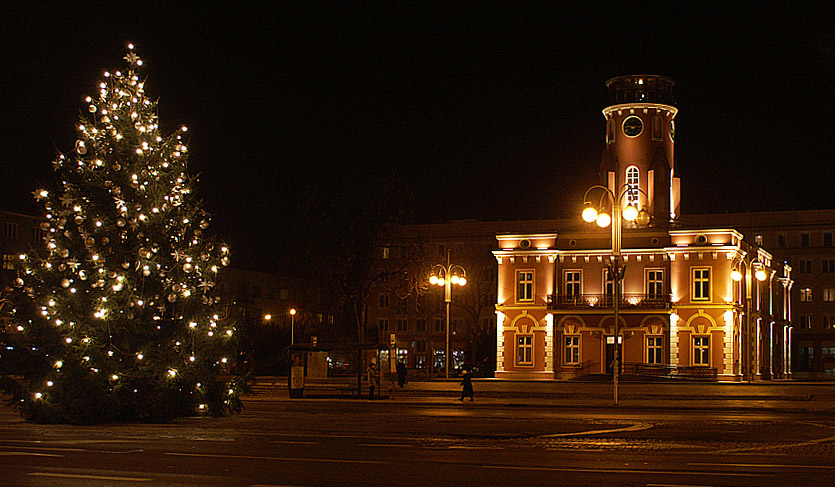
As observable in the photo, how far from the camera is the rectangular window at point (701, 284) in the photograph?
210 ft

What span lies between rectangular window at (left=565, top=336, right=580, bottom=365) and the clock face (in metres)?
15.1

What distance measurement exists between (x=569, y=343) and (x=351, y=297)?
17.1m

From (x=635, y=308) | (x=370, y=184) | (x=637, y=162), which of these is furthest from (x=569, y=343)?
(x=370, y=184)

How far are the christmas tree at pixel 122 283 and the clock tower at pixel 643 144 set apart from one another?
49273 mm

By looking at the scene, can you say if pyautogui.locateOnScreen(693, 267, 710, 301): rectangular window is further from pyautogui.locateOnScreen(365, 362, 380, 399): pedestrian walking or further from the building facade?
pyautogui.locateOnScreen(365, 362, 380, 399): pedestrian walking

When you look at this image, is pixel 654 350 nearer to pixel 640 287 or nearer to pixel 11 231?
pixel 640 287

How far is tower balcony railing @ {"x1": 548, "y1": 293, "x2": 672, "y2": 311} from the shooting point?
64.5m

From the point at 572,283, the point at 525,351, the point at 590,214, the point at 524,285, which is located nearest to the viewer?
the point at 590,214

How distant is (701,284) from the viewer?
2532 inches

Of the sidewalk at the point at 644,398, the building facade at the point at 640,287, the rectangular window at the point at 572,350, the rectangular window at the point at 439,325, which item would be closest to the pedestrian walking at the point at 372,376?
the sidewalk at the point at 644,398

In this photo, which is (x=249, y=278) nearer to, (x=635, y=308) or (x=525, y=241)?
(x=525, y=241)

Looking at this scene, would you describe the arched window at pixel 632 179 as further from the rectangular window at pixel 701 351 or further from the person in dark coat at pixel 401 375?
the person in dark coat at pixel 401 375

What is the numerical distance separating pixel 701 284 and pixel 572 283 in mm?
8387

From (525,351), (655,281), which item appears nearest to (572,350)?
(525,351)
